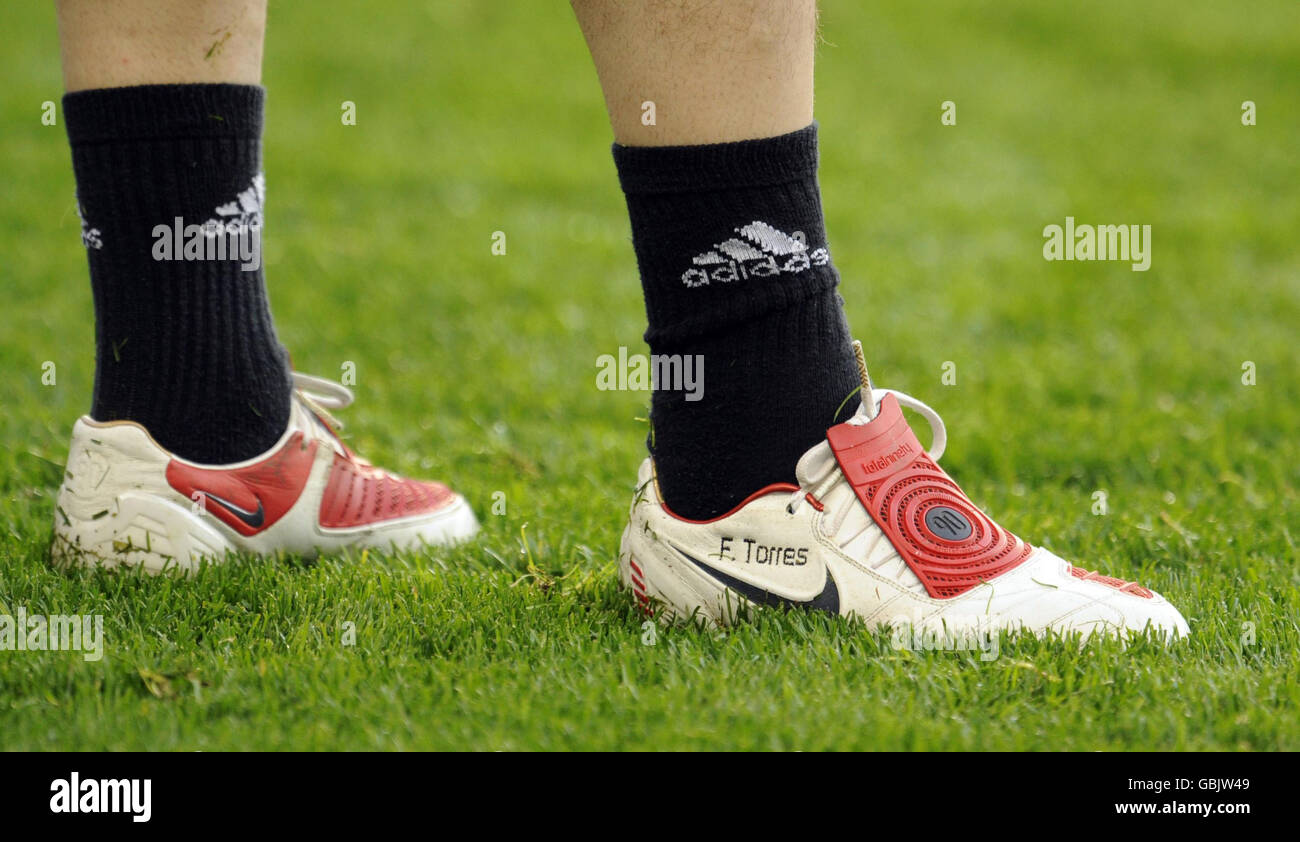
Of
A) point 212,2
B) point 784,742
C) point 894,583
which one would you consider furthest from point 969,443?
point 212,2

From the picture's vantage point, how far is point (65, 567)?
2.10 m

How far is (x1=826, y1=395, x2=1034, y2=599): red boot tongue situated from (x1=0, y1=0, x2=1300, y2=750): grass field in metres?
0.14

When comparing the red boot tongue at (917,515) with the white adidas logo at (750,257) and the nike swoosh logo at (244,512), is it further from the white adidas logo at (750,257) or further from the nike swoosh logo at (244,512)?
the nike swoosh logo at (244,512)

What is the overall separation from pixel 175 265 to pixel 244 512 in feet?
1.44

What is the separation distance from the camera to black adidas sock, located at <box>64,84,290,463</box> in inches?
79.1

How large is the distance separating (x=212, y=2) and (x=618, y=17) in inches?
29.6

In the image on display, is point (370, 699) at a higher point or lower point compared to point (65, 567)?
lower

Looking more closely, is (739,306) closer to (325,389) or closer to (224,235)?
(224,235)

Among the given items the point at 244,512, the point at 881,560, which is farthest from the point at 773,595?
the point at 244,512

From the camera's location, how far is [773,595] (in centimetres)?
187

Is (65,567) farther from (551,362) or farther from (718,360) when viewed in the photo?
(551,362)

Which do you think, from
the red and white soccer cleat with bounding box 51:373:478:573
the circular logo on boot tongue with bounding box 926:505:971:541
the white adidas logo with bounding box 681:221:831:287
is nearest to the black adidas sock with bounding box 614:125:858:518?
the white adidas logo with bounding box 681:221:831:287

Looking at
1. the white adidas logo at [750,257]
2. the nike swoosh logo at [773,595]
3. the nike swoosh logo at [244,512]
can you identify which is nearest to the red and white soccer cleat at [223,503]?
the nike swoosh logo at [244,512]

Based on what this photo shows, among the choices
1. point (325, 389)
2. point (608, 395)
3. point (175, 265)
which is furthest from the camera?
point (608, 395)
